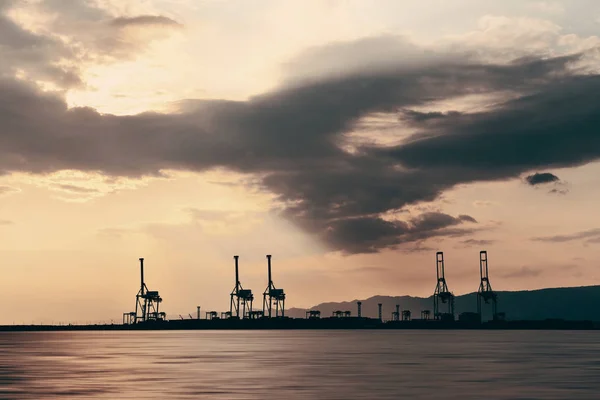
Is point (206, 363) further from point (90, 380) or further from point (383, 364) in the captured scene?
point (90, 380)

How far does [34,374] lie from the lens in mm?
67500

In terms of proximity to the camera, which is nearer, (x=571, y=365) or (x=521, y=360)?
(x=571, y=365)

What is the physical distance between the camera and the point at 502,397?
46656 millimetres

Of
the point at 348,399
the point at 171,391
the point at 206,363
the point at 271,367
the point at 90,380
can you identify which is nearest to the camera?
the point at 348,399

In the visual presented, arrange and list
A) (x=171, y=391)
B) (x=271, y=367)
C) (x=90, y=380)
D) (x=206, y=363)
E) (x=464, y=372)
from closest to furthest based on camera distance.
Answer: (x=171, y=391)
(x=90, y=380)
(x=464, y=372)
(x=271, y=367)
(x=206, y=363)

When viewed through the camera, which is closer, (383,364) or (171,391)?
(171,391)

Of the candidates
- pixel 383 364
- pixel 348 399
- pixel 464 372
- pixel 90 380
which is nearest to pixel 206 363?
pixel 383 364

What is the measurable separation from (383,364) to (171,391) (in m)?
30.5

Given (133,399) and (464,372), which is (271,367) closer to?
(464,372)

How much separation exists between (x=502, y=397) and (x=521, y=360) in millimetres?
40022

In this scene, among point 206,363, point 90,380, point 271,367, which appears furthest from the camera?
point 206,363

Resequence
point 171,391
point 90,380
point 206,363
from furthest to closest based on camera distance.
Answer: point 206,363, point 90,380, point 171,391

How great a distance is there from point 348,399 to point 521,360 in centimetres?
4372

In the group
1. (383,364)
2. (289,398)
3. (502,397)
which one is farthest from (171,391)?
(383,364)
